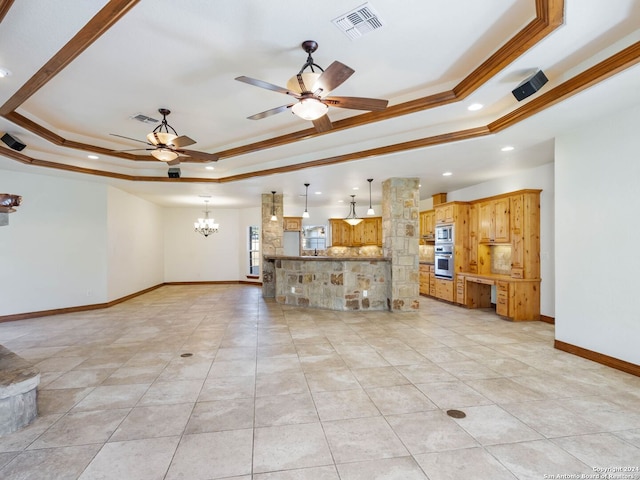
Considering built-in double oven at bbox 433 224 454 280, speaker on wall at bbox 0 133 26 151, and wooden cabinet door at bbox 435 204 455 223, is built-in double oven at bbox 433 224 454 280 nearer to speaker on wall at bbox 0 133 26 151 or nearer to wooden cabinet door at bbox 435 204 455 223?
wooden cabinet door at bbox 435 204 455 223

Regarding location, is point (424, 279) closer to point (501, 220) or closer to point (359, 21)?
point (501, 220)

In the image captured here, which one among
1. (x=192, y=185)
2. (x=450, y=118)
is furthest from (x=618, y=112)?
(x=192, y=185)

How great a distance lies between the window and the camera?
36.3 feet

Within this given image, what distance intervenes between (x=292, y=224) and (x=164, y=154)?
6590mm

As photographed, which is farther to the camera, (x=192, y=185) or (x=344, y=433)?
(x=192, y=185)

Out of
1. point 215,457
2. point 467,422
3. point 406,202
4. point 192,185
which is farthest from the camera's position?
point 192,185

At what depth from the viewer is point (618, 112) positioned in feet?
11.4

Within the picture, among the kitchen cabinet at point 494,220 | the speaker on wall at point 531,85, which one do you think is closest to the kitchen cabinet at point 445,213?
the kitchen cabinet at point 494,220

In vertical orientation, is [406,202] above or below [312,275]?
above

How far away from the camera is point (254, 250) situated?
11125 mm

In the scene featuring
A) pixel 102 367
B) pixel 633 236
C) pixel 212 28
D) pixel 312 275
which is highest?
pixel 212 28

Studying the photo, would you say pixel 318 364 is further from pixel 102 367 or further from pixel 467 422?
pixel 102 367

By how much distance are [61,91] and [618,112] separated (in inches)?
237

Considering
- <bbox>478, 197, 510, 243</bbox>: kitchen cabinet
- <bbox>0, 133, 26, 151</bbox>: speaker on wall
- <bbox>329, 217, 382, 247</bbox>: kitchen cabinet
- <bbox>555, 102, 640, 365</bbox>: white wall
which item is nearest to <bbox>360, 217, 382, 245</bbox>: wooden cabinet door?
<bbox>329, 217, 382, 247</bbox>: kitchen cabinet
